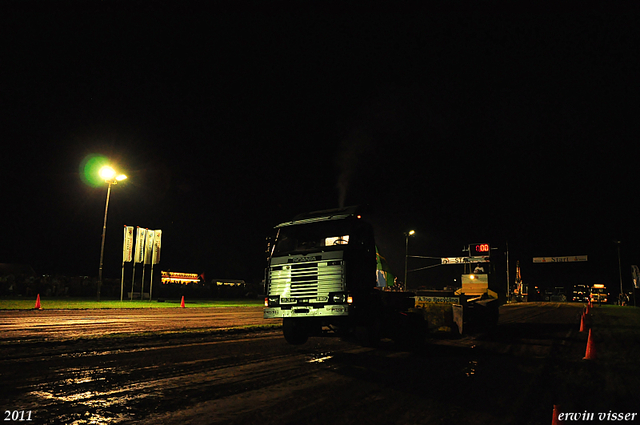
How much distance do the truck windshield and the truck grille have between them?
1.36 ft

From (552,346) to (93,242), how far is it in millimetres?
76119

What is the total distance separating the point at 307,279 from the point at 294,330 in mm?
1848

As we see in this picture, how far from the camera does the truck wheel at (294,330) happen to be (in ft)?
36.7

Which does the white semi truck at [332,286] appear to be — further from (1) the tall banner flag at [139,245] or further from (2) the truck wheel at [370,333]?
(1) the tall banner flag at [139,245]

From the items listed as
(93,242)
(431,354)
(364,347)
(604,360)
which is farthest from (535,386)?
(93,242)

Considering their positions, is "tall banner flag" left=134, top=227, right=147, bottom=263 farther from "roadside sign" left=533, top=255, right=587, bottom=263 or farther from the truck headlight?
"roadside sign" left=533, top=255, right=587, bottom=263

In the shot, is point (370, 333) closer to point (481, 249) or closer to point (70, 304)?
point (70, 304)

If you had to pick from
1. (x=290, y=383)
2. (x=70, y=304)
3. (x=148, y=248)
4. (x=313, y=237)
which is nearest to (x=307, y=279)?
(x=313, y=237)

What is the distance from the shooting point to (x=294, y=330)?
1123 cm

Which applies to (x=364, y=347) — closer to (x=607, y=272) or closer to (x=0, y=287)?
(x=0, y=287)

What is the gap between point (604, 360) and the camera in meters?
10.3

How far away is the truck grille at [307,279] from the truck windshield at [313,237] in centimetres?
42

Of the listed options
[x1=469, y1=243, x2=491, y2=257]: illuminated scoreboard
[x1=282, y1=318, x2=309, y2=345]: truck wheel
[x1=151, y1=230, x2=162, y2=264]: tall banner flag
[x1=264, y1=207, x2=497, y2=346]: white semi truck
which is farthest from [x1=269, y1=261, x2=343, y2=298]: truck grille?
[x1=469, y1=243, x2=491, y2=257]: illuminated scoreboard

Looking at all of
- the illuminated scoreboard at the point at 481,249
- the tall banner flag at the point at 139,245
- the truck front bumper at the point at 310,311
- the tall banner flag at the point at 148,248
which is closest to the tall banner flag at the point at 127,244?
the tall banner flag at the point at 139,245
